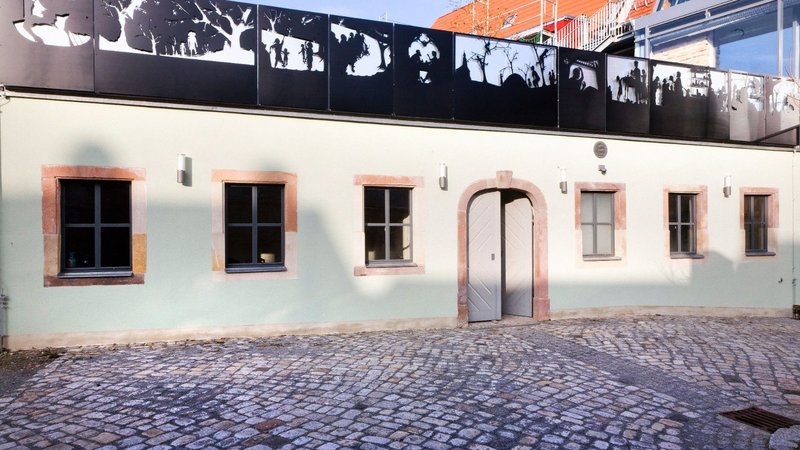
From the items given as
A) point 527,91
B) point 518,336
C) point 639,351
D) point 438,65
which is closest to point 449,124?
point 438,65

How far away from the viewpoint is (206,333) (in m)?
7.72

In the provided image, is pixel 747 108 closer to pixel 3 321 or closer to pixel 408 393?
pixel 408 393

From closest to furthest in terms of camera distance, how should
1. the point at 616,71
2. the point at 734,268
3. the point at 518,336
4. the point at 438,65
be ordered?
the point at 518,336 → the point at 438,65 → the point at 616,71 → the point at 734,268

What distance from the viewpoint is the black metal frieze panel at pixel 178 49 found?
728 centimetres

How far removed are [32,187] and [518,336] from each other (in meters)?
6.92

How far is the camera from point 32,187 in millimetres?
7047

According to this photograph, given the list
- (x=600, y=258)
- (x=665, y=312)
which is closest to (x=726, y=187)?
(x=665, y=312)

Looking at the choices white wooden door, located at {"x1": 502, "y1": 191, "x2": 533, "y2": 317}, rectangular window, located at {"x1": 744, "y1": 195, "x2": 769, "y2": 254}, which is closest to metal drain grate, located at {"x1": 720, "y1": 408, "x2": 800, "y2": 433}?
white wooden door, located at {"x1": 502, "y1": 191, "x2": 533, "y2": 317}

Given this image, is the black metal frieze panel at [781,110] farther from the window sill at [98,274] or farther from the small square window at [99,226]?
the window sill at [98,274]

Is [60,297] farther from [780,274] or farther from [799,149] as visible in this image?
[799,149]

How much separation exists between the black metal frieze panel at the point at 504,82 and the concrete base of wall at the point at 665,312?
133 inches

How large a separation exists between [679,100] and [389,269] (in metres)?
6.77

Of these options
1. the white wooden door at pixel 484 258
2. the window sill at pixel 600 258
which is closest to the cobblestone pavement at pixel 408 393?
the white wooden door at pixel 484 258

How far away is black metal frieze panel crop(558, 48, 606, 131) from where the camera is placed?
9.77 metres
